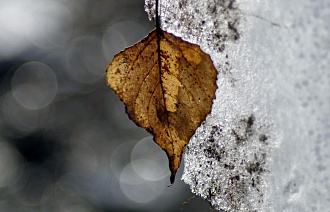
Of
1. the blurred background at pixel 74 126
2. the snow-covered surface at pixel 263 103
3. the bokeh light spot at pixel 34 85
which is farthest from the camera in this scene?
the bokeh light spot at pixel 34 85

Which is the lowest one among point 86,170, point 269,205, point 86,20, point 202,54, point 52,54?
point 86,170

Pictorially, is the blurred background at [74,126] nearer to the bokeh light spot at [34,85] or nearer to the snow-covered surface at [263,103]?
the bokeh light spot at [34,85]

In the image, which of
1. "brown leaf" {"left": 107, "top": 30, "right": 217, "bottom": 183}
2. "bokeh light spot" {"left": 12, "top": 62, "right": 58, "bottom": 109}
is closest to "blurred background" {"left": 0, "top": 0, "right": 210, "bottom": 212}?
"bokeh light spot" {"left": 12, "top": 62, "right": 58, "bottom": 109}

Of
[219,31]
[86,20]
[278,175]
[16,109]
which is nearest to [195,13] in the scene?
[219,31]

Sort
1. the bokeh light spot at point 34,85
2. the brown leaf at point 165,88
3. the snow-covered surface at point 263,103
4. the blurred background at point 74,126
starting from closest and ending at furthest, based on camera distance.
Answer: the snow-covered surface at point 263,103
the brown leaf at point 165,88
the blurred background at point 74,126
the bokeh light spot at point 34,85

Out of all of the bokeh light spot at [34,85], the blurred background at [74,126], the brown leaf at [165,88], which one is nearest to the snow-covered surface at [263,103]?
the brown leaf at [165,88]

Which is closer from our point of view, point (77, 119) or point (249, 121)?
point (249, 121)

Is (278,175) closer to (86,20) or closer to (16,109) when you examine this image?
(86,20)
